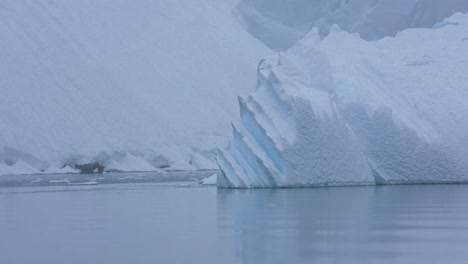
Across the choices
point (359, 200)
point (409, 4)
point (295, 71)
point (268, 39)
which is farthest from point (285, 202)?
point (268, 39)

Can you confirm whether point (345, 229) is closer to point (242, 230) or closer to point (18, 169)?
point (242, 230)

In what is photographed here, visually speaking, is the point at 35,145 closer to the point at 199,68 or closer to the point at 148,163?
the point at 148,163

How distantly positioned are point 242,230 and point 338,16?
21.8m

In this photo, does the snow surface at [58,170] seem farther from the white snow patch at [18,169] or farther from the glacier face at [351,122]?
the glacier face at [351,122]

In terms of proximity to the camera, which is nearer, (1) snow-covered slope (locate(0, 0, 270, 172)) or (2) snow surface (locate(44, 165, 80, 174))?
(2) snow surface (locate(44, 165, 80, 174))

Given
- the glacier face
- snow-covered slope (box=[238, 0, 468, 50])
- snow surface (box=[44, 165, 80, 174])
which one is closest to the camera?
the glacier face

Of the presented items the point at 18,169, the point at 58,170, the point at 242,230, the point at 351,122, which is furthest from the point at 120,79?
the point at 242,230

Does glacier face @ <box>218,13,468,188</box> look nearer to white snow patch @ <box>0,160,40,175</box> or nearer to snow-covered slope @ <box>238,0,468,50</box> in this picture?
snow-covered slope @ <box>238,0,468,50</box>

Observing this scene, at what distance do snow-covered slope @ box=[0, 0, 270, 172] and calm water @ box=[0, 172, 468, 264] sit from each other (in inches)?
541

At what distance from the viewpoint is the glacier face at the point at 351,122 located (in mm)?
11625

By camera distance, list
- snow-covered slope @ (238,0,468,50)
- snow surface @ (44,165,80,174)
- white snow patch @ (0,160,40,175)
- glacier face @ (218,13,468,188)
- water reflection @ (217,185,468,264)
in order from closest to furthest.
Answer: water reflection @ (217,185,468,264)
glacier face @ (218,13,468,188)
white snow patch @ (0,160,40,175)
snow surface @ (44,165,80,174)
snow-covered slope @ (238,0,468,50)

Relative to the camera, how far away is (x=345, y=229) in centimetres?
559

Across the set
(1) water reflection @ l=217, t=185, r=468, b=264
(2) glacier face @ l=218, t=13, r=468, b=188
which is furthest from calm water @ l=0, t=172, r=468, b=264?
(2) glacier face @ l=218, t=13, r=468, b=188

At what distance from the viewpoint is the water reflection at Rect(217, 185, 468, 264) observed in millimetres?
4367
